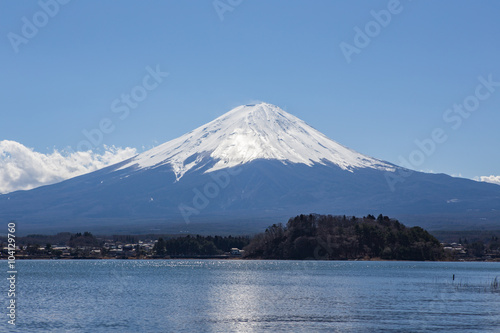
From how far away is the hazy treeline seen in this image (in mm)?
177625

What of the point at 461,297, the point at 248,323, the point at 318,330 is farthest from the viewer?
the point at 461,297

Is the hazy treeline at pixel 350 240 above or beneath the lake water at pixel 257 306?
above

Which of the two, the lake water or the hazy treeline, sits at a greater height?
the hazy treeline

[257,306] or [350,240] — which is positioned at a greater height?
[350,240]

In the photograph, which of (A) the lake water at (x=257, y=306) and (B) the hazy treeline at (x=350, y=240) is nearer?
(A) the lake water at (x=257, y=306)

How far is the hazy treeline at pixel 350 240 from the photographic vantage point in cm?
17762

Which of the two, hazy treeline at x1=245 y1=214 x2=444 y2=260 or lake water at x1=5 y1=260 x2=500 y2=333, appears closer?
lake water at x1=5 y1=260 x2=500 y2=333

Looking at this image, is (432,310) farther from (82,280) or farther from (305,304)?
(82,280)

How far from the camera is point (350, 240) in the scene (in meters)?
179

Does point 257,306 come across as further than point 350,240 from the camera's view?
No

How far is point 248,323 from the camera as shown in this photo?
57156 millimetres

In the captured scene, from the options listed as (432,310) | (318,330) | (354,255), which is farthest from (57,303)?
(354,255)

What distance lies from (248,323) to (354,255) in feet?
425

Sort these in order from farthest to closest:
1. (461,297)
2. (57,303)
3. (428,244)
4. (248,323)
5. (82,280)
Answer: (428,244) → (82,280) → (461,297) → (57,303) → (248,323)
